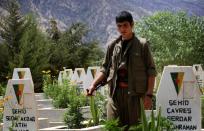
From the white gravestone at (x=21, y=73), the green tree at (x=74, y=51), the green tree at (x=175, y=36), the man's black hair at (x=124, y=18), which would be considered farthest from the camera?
the green tree at (x=175, y=36)

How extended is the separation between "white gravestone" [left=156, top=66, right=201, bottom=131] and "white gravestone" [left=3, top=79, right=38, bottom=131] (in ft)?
6.59

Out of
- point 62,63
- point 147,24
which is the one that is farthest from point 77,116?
point 147,24

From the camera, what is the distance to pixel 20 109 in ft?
30.6

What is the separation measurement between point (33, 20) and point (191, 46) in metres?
14.4

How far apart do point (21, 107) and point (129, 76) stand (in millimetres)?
2498

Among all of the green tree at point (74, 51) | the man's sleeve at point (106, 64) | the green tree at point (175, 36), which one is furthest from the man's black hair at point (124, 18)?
the green tree at point (175, 36)

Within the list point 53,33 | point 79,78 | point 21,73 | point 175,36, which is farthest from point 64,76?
point 53,33

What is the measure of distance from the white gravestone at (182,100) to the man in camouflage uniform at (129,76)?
2.40 feet

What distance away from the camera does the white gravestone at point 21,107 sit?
30.2 feet

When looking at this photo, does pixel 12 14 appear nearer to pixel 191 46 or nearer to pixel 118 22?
pixel 191 46

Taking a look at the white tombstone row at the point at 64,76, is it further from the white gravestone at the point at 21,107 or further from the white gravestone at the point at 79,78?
the white gravestone at the point at 21,107

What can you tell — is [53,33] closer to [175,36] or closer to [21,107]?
[175,36]

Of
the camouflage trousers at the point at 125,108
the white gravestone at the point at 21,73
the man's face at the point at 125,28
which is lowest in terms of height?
the camouflage trousers at the point at 125,108

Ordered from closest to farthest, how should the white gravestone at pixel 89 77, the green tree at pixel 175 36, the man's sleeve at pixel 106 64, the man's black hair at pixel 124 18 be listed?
the man's black hair at pixel 124 18
the man's sleeve at pixel 106 64
the white gravestone at pixel 89 77
the green tree at pixel 175 36
